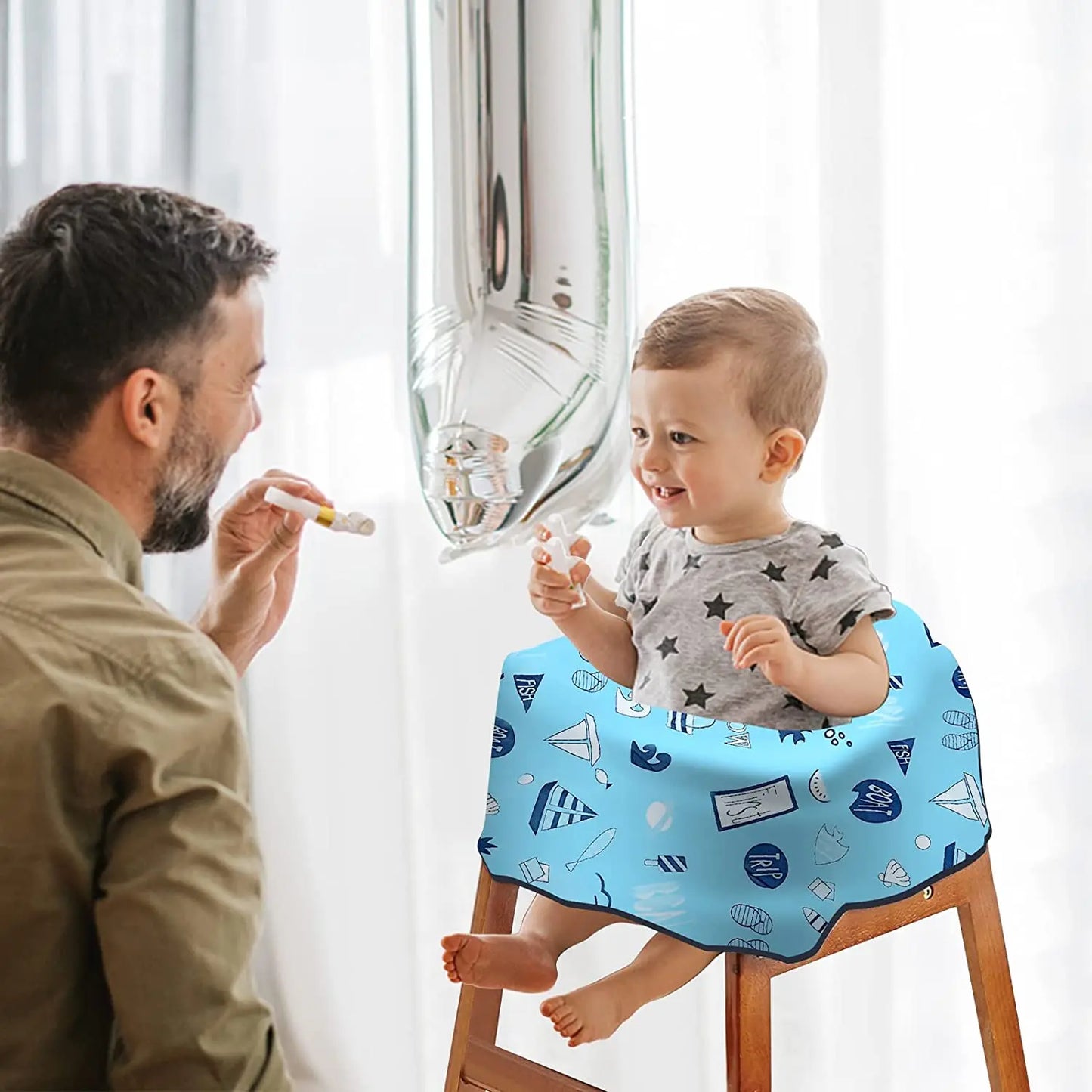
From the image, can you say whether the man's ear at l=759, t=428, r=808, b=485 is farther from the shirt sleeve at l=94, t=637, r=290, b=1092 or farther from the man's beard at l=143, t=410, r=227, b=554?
the shirt sleeve at l=94, t=637, r=290, b=1092

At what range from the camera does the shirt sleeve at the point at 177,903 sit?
2.40 ft

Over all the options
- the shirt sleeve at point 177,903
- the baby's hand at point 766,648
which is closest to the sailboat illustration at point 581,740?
the baby's hand at point 766,648

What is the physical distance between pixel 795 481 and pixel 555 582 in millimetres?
347

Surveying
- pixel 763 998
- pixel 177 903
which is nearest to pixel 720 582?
pixel 763 998

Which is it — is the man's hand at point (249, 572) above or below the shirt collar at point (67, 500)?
below

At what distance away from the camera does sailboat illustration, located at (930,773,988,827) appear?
1.04m

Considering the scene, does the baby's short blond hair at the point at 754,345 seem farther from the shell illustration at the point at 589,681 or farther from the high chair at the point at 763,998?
the high chair at the point at 763,998

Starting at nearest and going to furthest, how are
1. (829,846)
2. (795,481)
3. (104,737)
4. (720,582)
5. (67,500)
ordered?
(104,737)
(67,500)
(829,846)
(720,582)
(795,481)

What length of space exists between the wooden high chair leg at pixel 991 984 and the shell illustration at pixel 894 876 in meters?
0.17

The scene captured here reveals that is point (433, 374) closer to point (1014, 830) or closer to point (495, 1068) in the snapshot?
point (495, 1068)

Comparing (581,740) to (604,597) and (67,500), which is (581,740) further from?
(67,500)

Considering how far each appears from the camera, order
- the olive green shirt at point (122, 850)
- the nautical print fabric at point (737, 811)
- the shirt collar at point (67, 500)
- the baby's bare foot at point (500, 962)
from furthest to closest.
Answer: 1. the baby's bare foot at point (500, 962)
2. the nautical print fabric at point (737, 811)
3. the shirt collar at point (67, 500)
4. the olive green shirt at point (122, 850)

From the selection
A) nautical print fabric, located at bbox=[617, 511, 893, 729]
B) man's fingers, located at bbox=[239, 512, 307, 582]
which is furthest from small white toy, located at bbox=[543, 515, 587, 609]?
man's fingers, located at bbox=[239, 512, 307, 582]

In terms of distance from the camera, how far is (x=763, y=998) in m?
0.98
